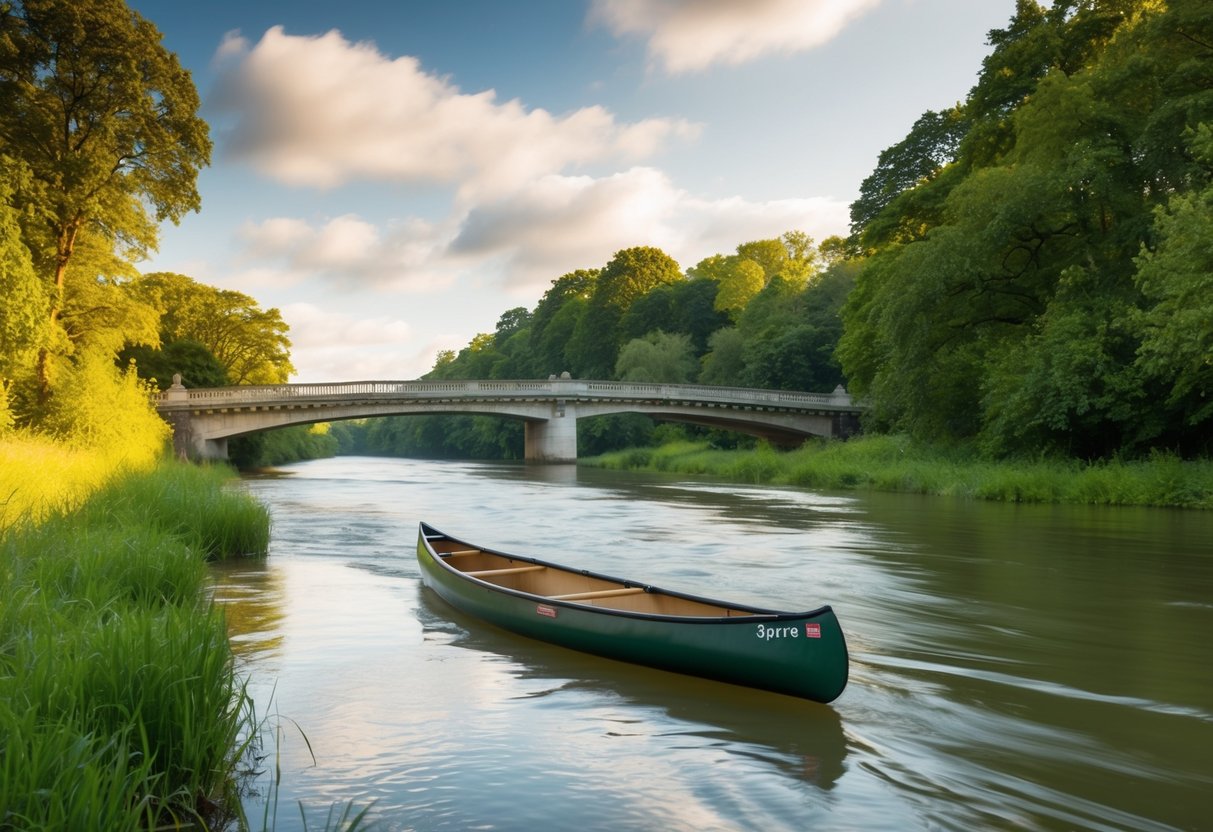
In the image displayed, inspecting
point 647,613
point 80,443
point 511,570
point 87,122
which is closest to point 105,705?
point 647,613

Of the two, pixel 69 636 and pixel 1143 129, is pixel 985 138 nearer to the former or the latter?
pixel 1143 129

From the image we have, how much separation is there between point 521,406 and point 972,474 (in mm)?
30243

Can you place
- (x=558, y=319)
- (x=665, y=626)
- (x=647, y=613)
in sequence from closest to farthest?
(x=665, y=626) → (x=647, y=613) → (x=558, y=319)

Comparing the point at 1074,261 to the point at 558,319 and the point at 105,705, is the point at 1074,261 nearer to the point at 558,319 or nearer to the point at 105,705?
the point at 105,705

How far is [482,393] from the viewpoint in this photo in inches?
1916

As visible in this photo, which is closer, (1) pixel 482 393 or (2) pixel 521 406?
(1) pixel 482 393

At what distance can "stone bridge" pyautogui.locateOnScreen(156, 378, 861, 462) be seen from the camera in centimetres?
4228

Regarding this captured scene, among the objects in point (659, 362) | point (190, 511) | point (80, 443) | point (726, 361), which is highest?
point (659, 362)

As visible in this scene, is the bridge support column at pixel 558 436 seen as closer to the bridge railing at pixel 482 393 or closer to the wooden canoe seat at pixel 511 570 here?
the bridge railing at pixel 482 393

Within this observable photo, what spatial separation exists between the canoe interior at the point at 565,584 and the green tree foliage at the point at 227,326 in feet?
143

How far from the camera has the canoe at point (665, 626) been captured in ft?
19.5

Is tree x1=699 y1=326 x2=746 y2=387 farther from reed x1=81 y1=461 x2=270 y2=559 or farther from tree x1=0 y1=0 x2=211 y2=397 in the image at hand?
reed x1=81 y1=461 x2=270 y2=559

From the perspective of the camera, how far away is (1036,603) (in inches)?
399

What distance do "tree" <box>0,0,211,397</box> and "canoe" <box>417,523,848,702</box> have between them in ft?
59.5
